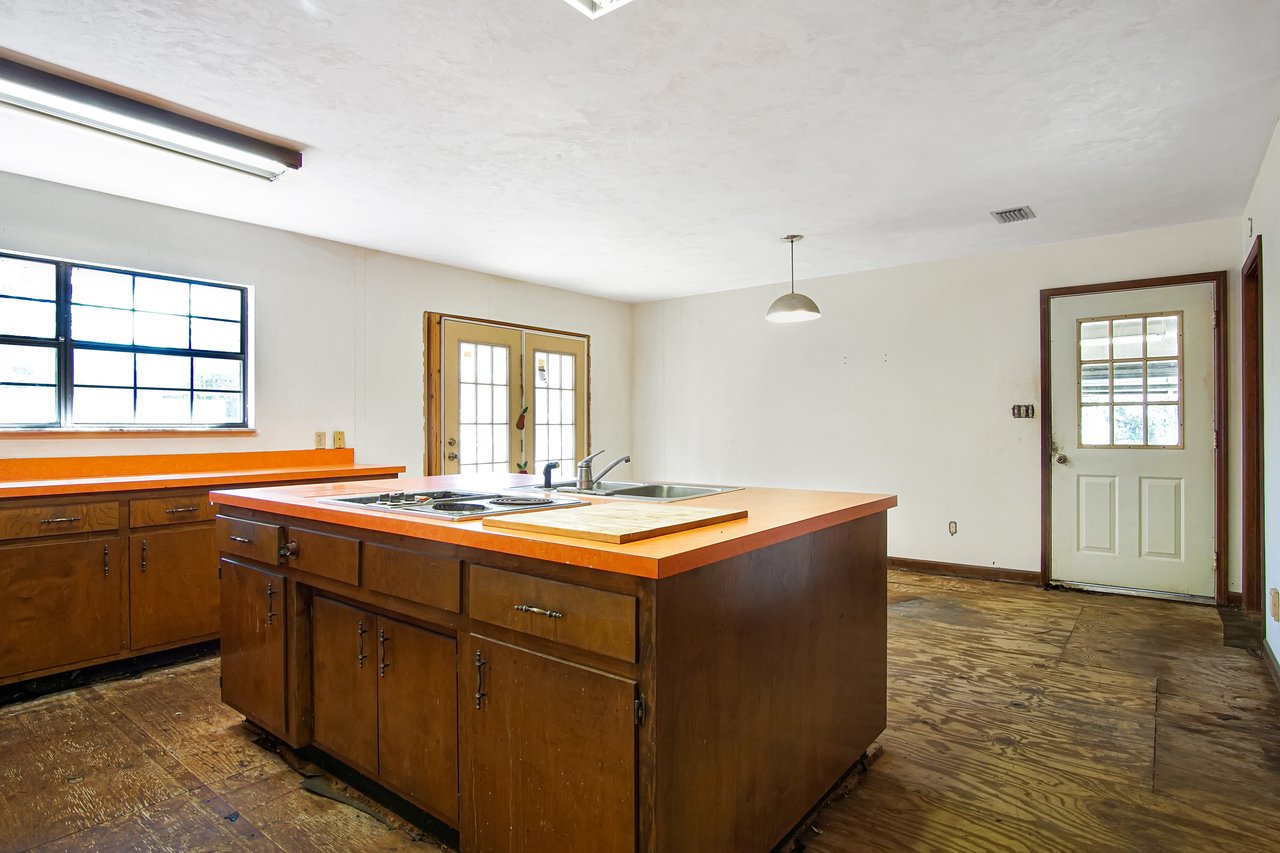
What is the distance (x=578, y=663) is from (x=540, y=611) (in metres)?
0.14

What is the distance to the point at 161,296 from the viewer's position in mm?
3848

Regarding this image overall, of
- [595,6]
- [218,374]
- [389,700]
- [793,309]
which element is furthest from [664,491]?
[218,374]

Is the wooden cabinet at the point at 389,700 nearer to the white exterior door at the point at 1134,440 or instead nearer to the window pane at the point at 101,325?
the window pane at the point at 101,325

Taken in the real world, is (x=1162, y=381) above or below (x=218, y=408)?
above

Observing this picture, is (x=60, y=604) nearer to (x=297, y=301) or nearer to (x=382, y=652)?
(x=382, y=652)

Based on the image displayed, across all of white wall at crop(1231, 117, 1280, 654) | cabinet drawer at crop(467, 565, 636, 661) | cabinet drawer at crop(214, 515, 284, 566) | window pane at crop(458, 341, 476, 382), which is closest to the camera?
cabinet drawer at crop(467, 565, 636, 661)

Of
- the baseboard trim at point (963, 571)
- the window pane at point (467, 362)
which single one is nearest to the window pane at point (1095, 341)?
the baseboard trim at point (963, 571)

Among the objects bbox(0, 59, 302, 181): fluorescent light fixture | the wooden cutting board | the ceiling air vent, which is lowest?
the wooden cutting board

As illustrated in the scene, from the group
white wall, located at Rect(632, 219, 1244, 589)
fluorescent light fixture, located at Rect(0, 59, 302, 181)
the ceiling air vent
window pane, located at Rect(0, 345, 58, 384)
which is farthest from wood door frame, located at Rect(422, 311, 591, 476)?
the ceiling air vent

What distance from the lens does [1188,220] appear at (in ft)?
13.8

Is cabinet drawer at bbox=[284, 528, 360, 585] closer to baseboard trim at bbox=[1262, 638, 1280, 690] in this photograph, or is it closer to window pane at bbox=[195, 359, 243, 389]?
window pane at bbox=[195, 359, 243, 389]

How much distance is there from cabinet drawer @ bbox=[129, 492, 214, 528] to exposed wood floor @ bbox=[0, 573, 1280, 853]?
0.74 m

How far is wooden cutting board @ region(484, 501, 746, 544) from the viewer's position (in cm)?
146

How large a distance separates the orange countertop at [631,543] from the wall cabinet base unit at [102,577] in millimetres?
1017
